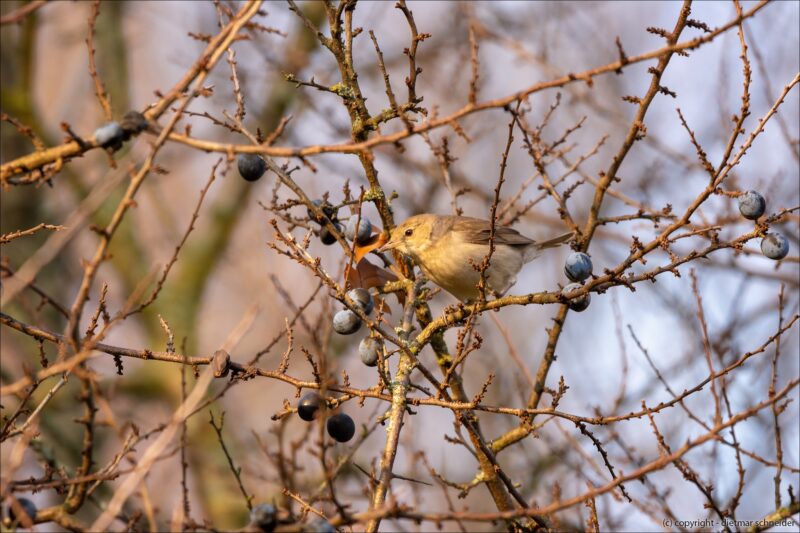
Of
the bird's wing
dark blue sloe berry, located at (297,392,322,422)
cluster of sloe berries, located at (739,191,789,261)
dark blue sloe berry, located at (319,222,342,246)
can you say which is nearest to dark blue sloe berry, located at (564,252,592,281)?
cluster of sloe berries, located at (739,191,789,261)

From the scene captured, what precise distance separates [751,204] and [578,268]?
2.57 feet

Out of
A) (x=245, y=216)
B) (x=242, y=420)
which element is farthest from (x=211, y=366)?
(x=245, y=216)

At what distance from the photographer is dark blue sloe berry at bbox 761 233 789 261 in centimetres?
376

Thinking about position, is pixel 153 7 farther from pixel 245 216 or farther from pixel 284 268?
pixel 284 268

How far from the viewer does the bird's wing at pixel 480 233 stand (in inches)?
→ 222

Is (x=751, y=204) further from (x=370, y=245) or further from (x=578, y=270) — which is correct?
(x=370, y=245)

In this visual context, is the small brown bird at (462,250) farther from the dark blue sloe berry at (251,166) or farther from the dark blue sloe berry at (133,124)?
the dark blue sloe berry at (133,124)

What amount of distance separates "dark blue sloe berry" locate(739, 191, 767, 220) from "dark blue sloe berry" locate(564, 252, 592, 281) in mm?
699

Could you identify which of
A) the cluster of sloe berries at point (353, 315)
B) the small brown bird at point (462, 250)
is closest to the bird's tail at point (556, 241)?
the small brown bird at point (462, 250)

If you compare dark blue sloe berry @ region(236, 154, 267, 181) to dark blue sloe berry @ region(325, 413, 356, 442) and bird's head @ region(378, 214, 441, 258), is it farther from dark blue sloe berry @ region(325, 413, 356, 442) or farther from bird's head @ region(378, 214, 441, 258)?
dark blue sloe berry @ region(325, 413, 356, 442)

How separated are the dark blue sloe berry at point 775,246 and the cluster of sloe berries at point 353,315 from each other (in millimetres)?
1771

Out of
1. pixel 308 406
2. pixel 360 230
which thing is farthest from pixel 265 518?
pixel 360 230

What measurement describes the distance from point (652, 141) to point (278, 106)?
653 cm

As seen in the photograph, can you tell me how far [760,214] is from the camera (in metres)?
3.68
